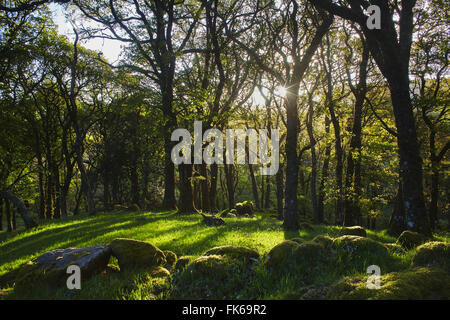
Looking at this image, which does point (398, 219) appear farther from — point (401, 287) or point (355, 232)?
point (401, 287)

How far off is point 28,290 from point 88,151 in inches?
1329

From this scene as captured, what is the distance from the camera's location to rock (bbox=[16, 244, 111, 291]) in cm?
534

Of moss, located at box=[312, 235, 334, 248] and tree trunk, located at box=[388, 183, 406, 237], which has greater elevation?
moss, located at box=[312, 235, 334, 248]

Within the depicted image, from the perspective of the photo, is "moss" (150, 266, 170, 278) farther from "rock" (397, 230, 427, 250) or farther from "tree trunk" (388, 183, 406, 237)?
"tree trunk" (388, 183, 406, 237)

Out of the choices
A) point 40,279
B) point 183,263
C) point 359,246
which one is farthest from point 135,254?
point 359,246

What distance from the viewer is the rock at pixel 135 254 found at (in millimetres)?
5957

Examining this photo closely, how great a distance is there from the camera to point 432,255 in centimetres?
486

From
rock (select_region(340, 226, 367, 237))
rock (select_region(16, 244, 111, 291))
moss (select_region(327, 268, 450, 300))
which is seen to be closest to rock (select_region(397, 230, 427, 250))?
rock (select_region(340, 226, 367, 237))

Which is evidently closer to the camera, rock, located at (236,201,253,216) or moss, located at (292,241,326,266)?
moss, located at (292,241,326,266)

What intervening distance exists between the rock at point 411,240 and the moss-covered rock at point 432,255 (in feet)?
5.46

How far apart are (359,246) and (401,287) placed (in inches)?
74.3

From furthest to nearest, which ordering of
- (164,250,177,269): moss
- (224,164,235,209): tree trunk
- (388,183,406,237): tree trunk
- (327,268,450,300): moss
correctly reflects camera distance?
(224,164,235,209): tree trunk < (388,183,406,237): tree trunk < (164,250,177,269): moss < (327,268,450,300): moss

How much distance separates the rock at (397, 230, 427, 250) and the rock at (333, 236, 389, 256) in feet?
4.75
